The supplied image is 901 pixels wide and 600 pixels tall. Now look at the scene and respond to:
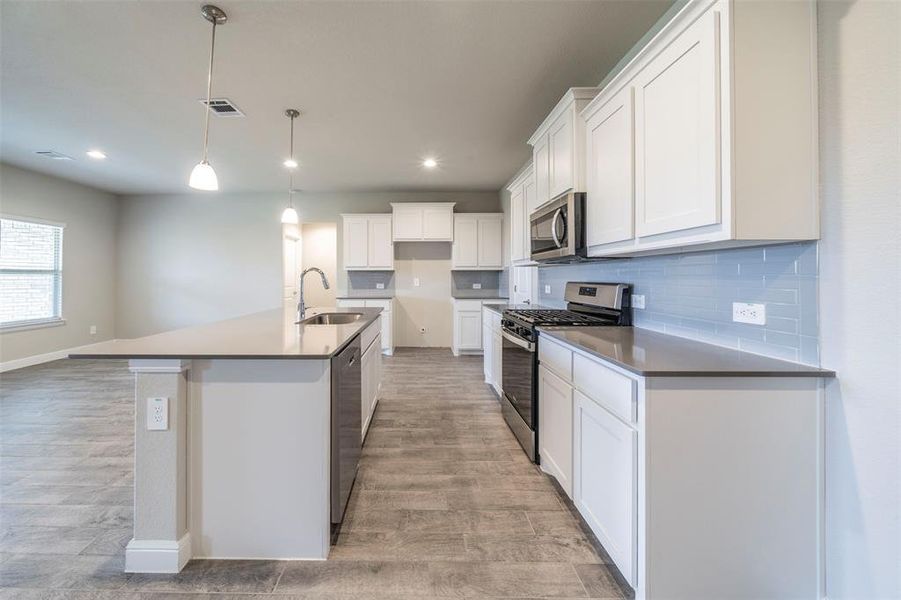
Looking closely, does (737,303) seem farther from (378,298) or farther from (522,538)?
(378,298)

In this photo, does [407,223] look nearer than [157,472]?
No

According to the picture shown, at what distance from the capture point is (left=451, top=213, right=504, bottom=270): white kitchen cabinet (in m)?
5.98

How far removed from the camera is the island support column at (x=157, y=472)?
1512mm

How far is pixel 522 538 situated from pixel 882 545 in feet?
3.99

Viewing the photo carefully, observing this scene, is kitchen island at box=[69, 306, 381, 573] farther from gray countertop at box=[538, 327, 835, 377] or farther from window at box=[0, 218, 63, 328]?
window at box=[0, 218, 63, 328]

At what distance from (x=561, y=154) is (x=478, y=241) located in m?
3.44

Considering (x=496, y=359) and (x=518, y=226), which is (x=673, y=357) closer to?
(x=496, y=359)

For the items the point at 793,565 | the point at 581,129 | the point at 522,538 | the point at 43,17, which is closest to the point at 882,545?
the point at 793,565

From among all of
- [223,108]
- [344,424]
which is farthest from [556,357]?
[223,108]

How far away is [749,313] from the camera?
1544 mm

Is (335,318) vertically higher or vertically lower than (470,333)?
higher

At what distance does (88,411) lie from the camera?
11.0 feet

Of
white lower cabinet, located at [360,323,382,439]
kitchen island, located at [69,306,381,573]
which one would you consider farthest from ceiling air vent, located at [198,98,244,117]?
kitchen island, located at [69,306,381,573]

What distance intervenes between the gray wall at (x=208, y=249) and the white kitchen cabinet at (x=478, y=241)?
39 cm
